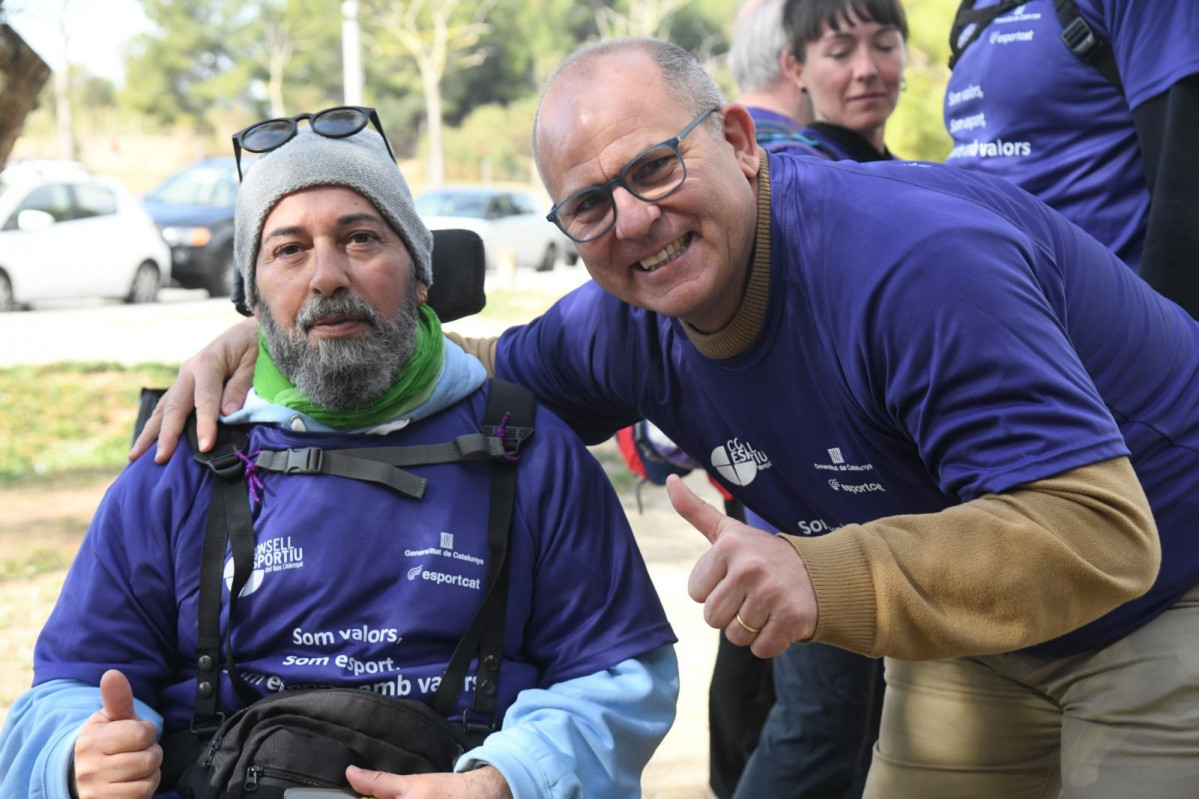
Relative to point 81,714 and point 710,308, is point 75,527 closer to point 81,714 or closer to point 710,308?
point 81,714

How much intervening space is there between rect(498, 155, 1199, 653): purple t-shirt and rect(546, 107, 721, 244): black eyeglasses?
19 centimetres

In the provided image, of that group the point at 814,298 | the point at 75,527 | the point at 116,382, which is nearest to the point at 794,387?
the point at 814,298

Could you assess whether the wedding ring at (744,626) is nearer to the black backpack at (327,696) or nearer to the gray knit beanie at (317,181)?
the black backpack at (327,696)

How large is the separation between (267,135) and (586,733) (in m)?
1.46

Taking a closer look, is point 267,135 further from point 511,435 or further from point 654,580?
point 654,580

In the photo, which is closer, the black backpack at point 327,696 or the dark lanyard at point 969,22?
the black backpack at point 327,696

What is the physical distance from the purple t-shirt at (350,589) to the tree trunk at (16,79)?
3833 millimetres

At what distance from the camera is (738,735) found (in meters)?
4.00

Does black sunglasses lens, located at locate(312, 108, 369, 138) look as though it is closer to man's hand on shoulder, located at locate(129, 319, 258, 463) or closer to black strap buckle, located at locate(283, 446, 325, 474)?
man's hand on shoulder, located at locate(129, 319, 258, 463)

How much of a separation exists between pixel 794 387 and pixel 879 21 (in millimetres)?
1807

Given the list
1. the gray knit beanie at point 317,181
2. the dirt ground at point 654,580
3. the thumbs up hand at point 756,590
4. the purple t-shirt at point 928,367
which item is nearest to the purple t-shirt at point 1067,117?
the purple t-shirt at point 928,367

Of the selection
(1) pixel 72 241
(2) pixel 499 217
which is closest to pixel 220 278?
(1) pixel 72 241

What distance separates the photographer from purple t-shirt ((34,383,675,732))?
8.09ft

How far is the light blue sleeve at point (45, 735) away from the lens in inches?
89.9
